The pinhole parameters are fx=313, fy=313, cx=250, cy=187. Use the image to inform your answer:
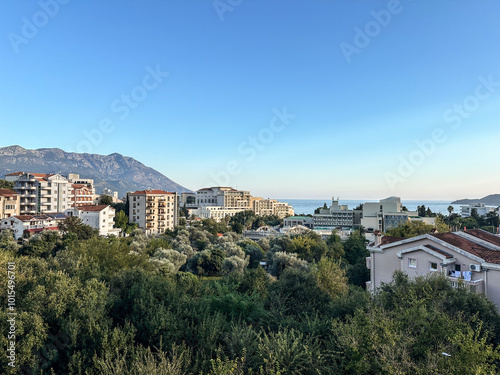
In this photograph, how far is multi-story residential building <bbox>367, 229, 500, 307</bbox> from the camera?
16.1 meters

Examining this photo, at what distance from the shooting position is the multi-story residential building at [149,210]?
69.1m

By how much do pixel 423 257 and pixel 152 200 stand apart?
6022 cm

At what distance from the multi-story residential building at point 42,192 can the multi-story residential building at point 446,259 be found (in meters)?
62.9

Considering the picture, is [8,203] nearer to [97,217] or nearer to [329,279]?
[97,217]

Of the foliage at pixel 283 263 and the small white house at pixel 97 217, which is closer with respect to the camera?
the foliage at pixel 283 263

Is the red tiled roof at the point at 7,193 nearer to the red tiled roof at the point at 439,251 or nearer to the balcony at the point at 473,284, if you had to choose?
the red tiled roof at the point at 439,251

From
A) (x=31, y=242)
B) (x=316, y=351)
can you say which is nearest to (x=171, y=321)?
(x=316, y=351)

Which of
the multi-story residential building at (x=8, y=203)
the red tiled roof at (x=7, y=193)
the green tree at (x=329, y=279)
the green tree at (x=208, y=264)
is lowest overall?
the green tree at (x=208, y=264)

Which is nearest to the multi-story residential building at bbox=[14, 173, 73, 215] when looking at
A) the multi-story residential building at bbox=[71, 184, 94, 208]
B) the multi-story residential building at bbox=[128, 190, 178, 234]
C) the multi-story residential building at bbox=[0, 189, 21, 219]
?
the multi-story residential building at bbox=[0, 189, 21, 219]

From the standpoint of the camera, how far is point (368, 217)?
87.5 metres

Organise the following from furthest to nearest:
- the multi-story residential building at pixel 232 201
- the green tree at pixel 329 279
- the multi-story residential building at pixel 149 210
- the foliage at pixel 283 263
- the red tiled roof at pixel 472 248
Result: the multi-story residential building at pixel 232 201
the multi-story residential building at pixel 149 210
the foliage at pixel 283 263
the green tree at pixel 329 279
the red tiled roof at pixel 472 248

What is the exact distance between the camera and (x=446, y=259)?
17.4 meters

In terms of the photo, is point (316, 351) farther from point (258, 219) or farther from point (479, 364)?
point (258, 219)

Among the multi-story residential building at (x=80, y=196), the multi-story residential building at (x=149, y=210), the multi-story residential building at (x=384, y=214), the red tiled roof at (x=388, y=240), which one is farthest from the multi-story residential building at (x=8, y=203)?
the multi-story residential building at (x=384, y=214)
